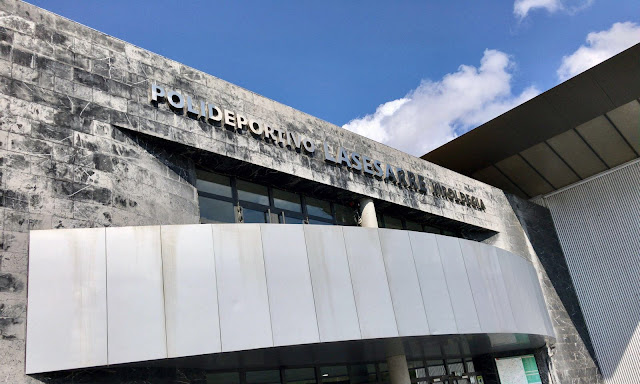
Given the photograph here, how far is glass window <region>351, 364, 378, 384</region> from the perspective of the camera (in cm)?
1488

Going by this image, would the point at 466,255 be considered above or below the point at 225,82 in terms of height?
below

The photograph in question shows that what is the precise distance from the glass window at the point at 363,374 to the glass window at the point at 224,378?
3.80 meters

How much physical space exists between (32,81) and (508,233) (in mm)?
17300

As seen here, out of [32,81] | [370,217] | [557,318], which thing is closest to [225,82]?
[32,81]

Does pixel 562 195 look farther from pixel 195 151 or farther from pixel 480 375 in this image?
pixel 195 151

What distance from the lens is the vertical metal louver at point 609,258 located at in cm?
2220

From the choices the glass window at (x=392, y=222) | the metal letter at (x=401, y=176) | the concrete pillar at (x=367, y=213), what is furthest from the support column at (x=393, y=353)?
the glass window at (x=392, y=222)

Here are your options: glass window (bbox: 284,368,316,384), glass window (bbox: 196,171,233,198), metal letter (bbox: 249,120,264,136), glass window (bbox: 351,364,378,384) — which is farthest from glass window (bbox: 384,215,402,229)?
glass window (bbox: 196,171,233,198)

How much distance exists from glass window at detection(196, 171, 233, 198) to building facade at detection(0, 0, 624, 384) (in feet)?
0.12

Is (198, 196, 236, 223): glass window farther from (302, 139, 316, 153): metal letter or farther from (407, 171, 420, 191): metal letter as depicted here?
(407, 171, 420, 191): metal letter

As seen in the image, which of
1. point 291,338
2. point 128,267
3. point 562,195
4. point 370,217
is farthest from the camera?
point 562,195

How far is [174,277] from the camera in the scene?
29.6 ft

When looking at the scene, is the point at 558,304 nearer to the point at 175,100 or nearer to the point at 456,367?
the point at 456,367

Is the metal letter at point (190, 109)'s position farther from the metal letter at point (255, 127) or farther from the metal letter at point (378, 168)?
the metal letter at point (378, 168)
